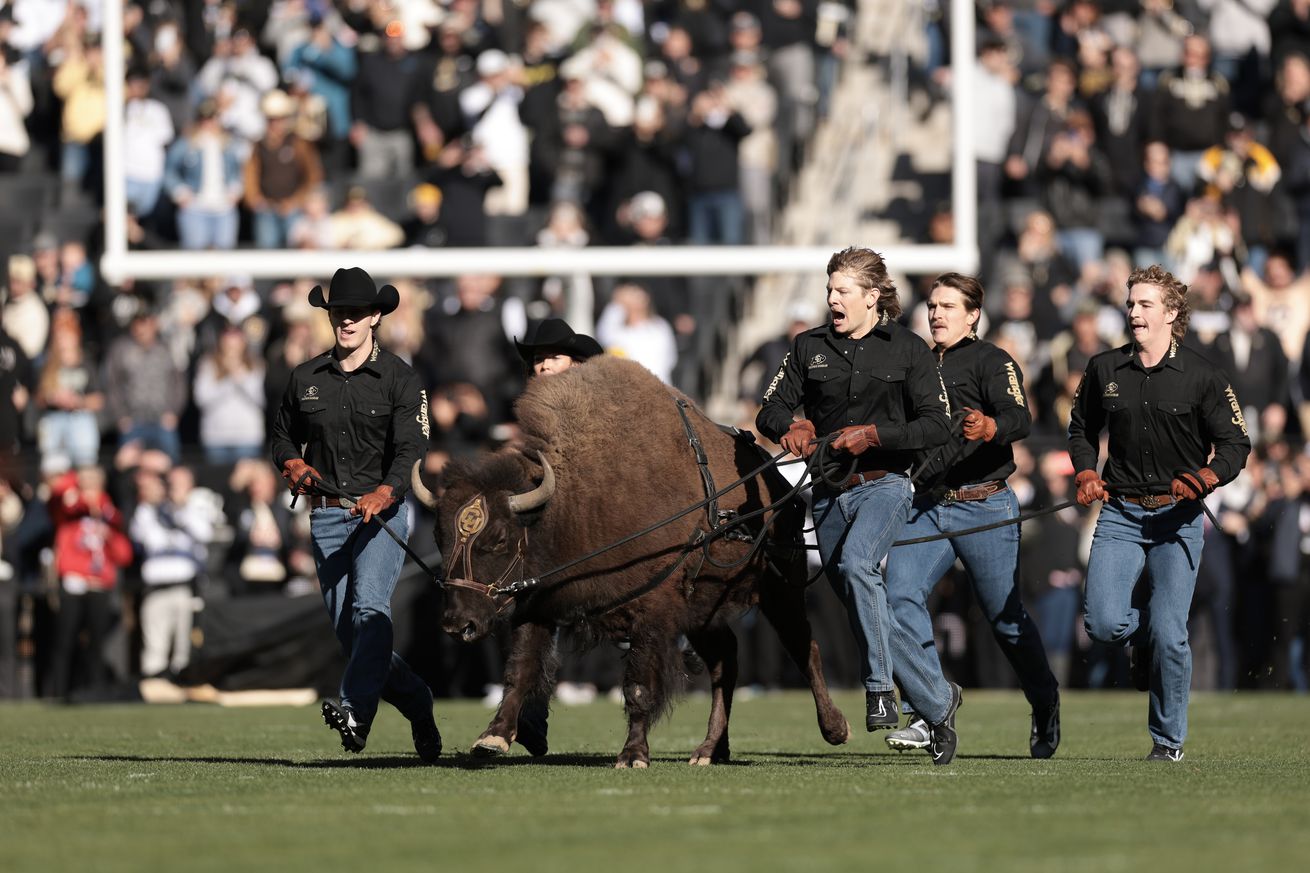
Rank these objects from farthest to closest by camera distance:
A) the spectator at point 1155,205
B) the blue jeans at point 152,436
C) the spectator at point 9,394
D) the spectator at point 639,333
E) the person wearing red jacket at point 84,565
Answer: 1. the spectator at point 1155,205
2. the blue jeans at point 152,436
3. the spectator at point 9,394
4. the spectator at point 639,333
5. the person wearing red jacket at point 84,565

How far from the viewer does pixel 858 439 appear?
34.9ft

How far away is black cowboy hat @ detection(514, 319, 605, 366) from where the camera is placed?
11961 mm

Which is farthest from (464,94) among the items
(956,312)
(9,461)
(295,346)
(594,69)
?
(956,312)

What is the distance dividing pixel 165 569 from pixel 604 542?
9.56m

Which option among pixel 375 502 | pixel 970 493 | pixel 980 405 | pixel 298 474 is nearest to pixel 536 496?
pixel 375 502

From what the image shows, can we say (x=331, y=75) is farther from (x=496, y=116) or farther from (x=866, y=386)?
(x=866, y=386)

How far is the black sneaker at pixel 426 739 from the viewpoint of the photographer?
37.0 feet

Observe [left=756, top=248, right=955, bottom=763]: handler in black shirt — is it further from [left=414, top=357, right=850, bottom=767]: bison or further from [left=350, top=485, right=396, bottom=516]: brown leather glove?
[left=350, top=485, right=396, bottom=516]: brown leather glove

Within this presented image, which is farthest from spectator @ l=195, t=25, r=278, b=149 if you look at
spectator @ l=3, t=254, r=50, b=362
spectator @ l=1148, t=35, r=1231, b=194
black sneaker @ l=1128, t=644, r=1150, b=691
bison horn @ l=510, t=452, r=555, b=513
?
black sneaker @ l=1128, t=644, r=1150, b=691

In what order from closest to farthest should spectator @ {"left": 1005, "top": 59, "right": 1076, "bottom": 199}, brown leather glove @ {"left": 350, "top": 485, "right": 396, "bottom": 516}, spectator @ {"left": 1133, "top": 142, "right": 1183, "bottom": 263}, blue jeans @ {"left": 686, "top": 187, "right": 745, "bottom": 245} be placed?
brown leather glove @ {"left": 350, "top": 485, "right": 396, "bottom": 516}
blue jeans @ {"left": 686, "top": 187, "right": 745, "bottom": 245}
spectator @ {"left": 1133, "top": 142, "right": 1183, "bottom": 263}
spectator @ {"left": 1005, "top": 59, "right": 1076, "bottom": 199}

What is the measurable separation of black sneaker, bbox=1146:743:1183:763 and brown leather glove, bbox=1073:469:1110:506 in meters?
1.30

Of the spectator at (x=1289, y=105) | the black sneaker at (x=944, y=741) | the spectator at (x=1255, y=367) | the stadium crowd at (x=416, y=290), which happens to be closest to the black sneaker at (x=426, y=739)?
the black sneaker at (x=944, y=741)

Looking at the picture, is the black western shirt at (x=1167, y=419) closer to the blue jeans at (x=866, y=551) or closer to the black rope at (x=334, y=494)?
the blue jeans at (x=866, y=551)

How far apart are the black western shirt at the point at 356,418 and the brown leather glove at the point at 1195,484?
11.7 feet
